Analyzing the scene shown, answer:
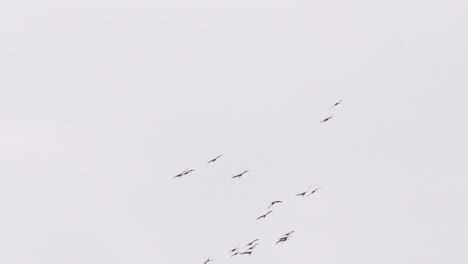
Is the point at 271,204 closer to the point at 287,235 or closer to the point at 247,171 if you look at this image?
the point at 247,171

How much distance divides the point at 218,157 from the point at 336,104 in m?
17.5

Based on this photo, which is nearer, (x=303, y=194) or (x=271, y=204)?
(x=271, y=204)

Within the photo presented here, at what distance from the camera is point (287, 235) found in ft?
432

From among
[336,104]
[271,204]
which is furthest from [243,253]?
[336,104]

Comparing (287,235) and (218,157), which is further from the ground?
(218,157)

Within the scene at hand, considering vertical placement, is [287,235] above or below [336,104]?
below

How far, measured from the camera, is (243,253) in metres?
123

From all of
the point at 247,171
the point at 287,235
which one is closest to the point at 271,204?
the point at 247,171

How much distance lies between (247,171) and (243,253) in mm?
11617

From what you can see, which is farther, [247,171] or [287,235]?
[287,235]

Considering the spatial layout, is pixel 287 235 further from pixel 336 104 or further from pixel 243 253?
pixel 336 104

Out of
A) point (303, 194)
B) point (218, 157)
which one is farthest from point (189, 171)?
point (303, 194)

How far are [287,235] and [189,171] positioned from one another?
1940 centimetres

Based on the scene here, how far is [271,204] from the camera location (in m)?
118
